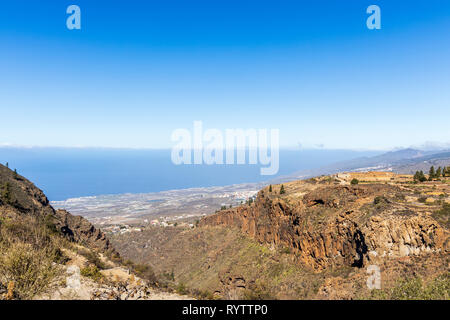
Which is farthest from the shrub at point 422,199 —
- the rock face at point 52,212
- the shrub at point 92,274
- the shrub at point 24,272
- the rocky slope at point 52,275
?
the rock face at point 52,212

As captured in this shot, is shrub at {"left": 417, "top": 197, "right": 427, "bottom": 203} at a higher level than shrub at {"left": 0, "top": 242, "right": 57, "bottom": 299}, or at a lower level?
lower

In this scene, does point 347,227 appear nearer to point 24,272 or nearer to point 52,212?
point 24,272

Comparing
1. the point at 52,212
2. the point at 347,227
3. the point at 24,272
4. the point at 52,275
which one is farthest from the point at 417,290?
the point at 52,212

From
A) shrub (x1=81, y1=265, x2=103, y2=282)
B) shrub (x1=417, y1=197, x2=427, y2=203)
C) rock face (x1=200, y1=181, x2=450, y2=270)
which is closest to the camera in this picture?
shrub (x1=81, y1=265, x2=103, y2=282)

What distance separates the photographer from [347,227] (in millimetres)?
24297

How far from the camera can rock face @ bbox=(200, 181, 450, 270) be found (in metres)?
18.9

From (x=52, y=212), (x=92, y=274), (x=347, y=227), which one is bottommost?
(x=52, y=212)

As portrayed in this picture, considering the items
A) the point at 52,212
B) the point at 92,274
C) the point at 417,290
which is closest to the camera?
the point at 92,274

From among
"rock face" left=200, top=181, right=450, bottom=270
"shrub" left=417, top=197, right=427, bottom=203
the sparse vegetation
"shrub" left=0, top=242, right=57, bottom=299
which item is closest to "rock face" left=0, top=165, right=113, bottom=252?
"rock face" left=200, top=181, right=450, bottom=270

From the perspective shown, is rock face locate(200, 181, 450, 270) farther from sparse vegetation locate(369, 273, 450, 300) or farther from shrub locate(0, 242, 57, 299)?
shrub locate(0, 242, 57, 299)

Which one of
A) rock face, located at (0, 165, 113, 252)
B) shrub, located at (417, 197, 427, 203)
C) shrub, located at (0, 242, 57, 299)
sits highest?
shrub, located at (0, 242, 57, 299)

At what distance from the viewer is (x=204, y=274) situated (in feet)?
132
